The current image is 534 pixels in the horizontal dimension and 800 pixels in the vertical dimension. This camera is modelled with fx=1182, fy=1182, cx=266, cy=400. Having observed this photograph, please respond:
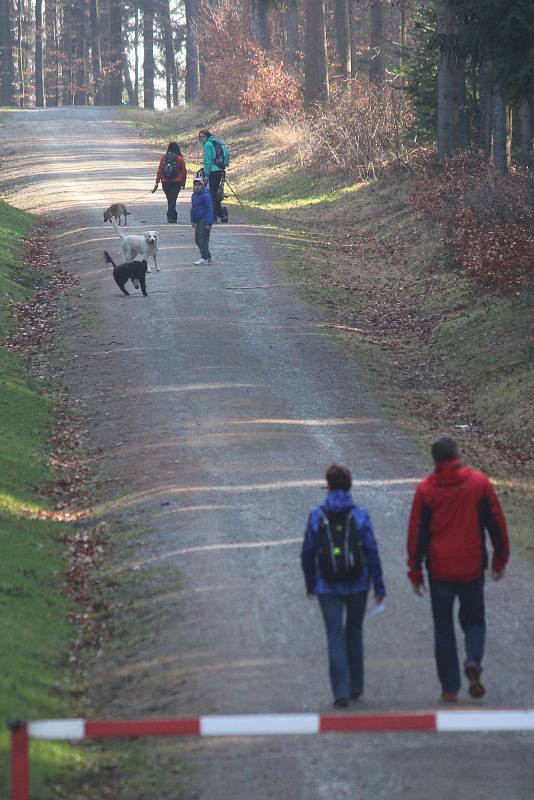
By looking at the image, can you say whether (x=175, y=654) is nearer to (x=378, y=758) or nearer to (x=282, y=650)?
(x=282, y=650)

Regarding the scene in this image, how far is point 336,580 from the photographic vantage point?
7.60 metres

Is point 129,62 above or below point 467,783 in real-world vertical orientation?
above

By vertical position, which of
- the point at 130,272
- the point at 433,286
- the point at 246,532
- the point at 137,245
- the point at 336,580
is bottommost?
the point at 246,532

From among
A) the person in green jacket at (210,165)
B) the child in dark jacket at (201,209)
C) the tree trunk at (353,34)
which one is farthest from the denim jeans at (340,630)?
the tree trunk at (353,34)

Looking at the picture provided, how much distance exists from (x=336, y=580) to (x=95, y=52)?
272 ft

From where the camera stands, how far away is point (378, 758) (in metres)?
7.06

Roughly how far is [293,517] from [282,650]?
3.02m

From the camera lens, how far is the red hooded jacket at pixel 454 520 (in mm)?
7715

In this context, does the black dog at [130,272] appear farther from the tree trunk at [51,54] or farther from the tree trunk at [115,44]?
the tree trunk at [51,54]

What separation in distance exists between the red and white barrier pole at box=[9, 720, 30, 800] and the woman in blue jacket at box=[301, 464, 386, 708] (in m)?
2.31

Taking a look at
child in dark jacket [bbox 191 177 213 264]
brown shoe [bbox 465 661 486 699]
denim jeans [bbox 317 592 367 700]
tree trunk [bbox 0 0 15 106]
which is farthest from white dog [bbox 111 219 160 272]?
tree trunk [bbox 0 0 15 106]

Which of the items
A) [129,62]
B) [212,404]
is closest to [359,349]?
[212,404]

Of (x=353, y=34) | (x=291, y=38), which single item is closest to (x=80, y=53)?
(x=353, y=34)

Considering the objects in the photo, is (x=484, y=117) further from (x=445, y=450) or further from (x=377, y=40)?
(x=445, y=450)
